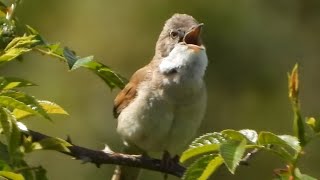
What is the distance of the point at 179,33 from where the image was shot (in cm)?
578

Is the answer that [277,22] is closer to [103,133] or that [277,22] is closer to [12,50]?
[103,133]

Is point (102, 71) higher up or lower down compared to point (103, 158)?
higher up

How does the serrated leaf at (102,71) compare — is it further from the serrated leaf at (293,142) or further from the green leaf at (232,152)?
the serrated leaf at (293,142)

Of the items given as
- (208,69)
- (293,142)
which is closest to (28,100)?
(293,142)

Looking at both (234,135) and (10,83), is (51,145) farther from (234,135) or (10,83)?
(234,135)

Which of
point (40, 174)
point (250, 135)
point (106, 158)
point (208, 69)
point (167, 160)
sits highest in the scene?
point (250, 135)

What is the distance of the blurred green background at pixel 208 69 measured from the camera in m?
12.2

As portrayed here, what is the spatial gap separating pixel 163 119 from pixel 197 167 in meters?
2.51

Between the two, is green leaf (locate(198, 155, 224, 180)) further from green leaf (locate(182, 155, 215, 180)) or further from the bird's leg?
the bird's leg

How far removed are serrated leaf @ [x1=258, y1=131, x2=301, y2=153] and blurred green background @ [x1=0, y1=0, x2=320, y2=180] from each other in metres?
8.44

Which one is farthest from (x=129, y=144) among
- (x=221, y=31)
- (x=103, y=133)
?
(x=221, y=31)

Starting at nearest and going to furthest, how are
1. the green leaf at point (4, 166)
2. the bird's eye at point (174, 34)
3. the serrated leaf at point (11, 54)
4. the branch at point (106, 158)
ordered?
the green leaf at point (4, 166) < the serrated leaf at point (11, 54) < the branch at point (106, 158) < the bird's eye at point (174, 34)

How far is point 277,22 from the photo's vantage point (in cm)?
1484

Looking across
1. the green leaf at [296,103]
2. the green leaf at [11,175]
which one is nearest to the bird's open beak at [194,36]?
the green leaf at [296,103]
